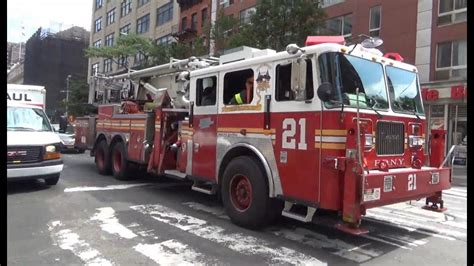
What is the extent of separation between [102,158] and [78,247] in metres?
6.78

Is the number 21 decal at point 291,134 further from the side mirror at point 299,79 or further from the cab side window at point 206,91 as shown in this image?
the cab side window at point 206,91

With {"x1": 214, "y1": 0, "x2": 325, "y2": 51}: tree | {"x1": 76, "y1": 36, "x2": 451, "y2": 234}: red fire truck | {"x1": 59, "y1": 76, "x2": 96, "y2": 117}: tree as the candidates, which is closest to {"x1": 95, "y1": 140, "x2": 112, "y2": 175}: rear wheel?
{"x1": 76, "y1": 36, "x2": 451, "y2": 234}: red fire truck

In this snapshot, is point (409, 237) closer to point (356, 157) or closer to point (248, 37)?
point (356, 157)

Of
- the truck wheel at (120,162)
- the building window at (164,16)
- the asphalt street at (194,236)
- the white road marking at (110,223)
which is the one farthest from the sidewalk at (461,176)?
the building window at (164,16)

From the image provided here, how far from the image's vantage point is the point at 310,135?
548cm

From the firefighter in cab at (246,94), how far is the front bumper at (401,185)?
7.10 feet

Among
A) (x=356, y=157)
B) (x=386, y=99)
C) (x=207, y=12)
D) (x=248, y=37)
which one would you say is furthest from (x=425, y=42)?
(x=207, y=12)

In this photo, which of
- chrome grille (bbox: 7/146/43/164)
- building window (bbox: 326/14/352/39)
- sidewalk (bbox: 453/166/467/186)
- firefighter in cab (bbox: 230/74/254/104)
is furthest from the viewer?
building window (bbox: 326/14/352/39)

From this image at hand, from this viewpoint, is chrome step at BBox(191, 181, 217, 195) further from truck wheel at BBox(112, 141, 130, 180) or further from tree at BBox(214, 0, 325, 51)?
tree at BBox(214, 0, 325, 51)

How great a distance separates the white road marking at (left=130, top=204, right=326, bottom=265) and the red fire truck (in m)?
0.43

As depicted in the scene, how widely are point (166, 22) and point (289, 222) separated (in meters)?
31.2

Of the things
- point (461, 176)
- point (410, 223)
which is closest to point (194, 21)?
point (410, 223)

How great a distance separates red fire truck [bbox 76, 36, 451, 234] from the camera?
5195mm

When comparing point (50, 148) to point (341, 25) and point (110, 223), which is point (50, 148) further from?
point (341, 25)
